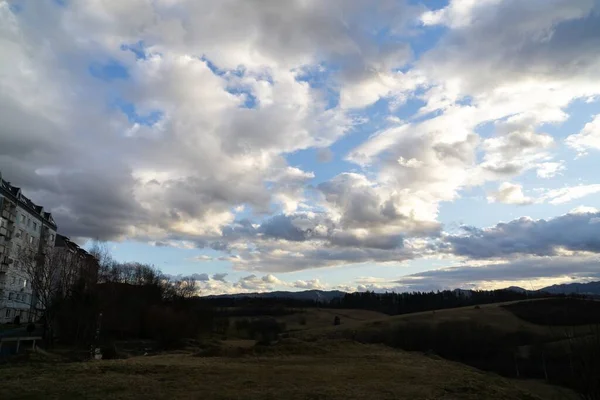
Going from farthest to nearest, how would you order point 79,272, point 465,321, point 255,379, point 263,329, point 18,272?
point 465,321 → point 263,329 → point 18,272 → point 79,272 → point 255,379

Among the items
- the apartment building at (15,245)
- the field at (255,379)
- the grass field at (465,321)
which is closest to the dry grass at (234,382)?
the field at (255,379)

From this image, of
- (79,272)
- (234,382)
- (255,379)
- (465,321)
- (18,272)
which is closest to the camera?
(234,382)

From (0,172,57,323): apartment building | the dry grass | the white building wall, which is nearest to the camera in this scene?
the dry grass

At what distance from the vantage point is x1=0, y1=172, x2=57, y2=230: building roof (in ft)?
223

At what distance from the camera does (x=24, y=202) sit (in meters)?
75.2

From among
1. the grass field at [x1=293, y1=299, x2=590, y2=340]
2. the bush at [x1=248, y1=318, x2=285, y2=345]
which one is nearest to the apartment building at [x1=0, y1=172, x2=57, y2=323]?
the bush at [x1=248, y1=318, x2=285, y2=345]

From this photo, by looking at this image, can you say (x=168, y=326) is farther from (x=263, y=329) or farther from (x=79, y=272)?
(x=263, y=329)

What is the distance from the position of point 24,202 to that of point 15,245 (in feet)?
23.0

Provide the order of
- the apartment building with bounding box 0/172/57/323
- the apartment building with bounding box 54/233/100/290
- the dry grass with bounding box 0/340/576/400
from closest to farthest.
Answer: the dry grass with bounding box 0/340/576/400 → the apartment building with bounding box 54/233/100/290 → the apartment building with bounding box 0/172/57/323

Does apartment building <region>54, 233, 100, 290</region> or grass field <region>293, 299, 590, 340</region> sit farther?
grass field <region>293, 299, 590, 340</region>

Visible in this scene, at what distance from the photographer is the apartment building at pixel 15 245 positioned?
66706mm

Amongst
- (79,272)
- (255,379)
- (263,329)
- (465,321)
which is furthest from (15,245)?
(465,321)

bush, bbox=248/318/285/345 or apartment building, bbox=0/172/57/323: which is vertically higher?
apartment building, bbox=0/172/57/323

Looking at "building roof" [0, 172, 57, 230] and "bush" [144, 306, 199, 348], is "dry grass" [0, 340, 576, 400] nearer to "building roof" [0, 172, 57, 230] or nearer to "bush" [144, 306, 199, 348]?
"bush" [144, 306, 199, 348]
